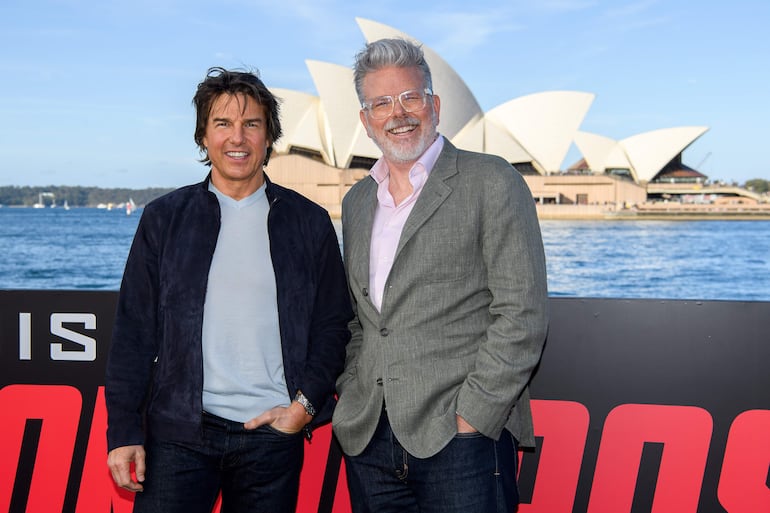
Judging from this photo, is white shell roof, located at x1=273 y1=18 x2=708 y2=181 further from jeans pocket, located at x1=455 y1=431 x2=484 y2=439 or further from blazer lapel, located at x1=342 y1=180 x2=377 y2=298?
jeans pocket, located at x1=455 y1=431 x2=484 y2=439

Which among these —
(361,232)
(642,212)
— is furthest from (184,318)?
(642,212)

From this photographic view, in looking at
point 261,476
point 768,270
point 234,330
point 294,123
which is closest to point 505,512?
point 261,476

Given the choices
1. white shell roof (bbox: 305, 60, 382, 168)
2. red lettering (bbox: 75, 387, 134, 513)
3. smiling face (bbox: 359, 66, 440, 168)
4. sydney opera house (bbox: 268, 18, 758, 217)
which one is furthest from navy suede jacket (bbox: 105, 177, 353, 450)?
sydney opera house (bbox: 268, 18, 758, 217)

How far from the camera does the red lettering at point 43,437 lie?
2039mm

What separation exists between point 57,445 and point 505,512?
1349mm

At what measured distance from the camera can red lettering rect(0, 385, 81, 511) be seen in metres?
2.04

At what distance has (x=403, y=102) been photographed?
1.42 metres

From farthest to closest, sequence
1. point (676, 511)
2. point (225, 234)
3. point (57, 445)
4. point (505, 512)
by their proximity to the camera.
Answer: point (57, 445) → point (676, 511) → point (225, 234) → point (505, 512)

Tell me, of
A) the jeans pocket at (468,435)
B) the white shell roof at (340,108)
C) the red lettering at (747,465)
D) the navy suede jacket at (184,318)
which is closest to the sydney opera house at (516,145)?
the white shell roof at (340,108)

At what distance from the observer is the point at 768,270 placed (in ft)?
81.2

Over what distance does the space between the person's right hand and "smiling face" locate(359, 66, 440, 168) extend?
2.52 feet

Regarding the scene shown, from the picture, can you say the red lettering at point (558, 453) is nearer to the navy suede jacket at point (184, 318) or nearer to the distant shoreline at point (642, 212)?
the navy suede jacket at point (184, 318)

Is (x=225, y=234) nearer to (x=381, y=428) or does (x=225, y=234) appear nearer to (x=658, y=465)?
(x=381, y=428)

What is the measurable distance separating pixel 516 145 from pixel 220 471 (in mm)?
35640
